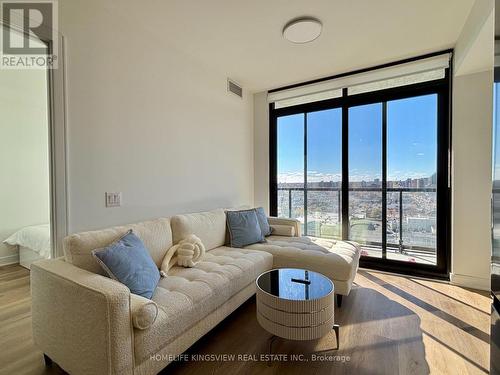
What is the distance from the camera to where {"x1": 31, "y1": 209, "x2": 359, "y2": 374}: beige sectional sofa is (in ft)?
3.82

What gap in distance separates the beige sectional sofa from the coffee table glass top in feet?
0.95

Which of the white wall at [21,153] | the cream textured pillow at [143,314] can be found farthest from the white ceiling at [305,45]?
the white wall at [21,153]

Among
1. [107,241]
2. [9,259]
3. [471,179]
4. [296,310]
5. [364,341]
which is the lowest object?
[364,341]

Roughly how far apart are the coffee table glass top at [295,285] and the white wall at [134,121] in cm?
137

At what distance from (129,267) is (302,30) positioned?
8.26 ft

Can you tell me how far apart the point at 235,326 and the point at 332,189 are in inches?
94.2

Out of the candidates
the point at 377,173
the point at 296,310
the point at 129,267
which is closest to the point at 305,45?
→ the point at 377,173

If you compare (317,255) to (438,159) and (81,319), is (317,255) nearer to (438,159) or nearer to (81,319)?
(81,319)

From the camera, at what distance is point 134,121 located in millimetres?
2266

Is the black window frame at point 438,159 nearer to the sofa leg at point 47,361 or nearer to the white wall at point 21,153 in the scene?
the sofa leg at point 47,361

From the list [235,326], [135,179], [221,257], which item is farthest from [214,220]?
[235,326]

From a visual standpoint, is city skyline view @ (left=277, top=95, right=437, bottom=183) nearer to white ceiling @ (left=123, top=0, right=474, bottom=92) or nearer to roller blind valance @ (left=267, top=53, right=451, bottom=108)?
roller blind valance @ (left=267, top=53, right=451, bottom=108)

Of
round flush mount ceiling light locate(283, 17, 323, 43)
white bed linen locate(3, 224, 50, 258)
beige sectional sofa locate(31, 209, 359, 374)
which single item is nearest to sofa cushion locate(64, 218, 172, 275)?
beige sectional sofa locate(31, 209, 359, 374)

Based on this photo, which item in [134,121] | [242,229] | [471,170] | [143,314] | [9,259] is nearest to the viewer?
[143,314]
